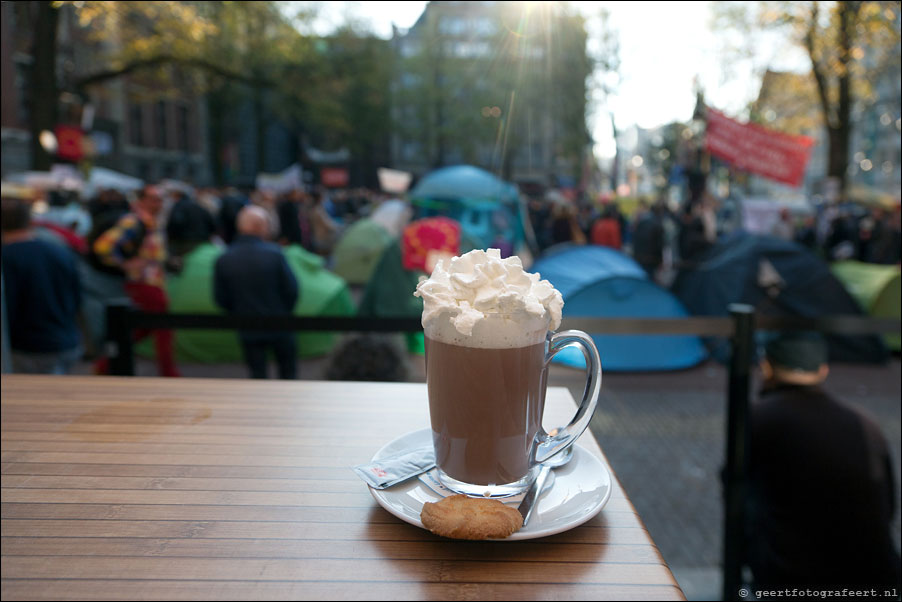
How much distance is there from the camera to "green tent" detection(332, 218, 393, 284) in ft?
33.3

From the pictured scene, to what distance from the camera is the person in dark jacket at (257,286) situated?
454 centimetres

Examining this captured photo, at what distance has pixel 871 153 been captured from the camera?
8.58 feet

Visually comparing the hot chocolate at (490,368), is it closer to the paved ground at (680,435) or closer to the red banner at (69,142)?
the paved ground at (680,435)

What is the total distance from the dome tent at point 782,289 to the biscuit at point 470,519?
20.9 ft

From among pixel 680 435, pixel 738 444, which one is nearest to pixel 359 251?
pixel 680 435

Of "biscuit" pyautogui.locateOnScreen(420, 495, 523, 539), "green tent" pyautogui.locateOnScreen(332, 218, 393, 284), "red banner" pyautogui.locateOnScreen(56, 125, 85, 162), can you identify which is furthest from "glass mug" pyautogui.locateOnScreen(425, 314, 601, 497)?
"red banner" pyautogui.locateOnScreen(56, 125, 85, 162)

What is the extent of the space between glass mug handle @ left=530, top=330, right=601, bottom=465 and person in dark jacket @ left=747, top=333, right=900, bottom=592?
1.58 meters

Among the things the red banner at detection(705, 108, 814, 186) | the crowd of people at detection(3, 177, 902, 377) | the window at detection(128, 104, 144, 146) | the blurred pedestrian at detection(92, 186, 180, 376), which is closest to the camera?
the crowd of people at detection(3, 177, 902, 377)

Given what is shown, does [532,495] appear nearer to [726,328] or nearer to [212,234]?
[726,328]

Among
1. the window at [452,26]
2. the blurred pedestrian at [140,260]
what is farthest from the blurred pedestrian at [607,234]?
the window at [452,26]

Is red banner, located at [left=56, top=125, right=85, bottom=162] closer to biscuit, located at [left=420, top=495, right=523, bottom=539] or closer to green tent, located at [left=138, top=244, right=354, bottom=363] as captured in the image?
green tent, located at [left=138, top=244, right=354, bottom=363]

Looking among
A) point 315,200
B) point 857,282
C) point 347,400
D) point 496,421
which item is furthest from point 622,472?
point 315,200

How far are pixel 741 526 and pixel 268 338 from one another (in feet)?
11.2

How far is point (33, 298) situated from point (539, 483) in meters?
3.72
